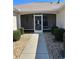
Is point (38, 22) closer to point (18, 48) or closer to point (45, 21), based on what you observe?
point (45, 21)

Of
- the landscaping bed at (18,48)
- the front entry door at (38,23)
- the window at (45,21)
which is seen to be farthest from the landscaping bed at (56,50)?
the window at (45,21)

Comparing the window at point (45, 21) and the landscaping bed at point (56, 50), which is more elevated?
the window at point (45, 21)

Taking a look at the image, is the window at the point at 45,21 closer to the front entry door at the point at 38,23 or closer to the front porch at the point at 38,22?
the front porch at the point at 38,22

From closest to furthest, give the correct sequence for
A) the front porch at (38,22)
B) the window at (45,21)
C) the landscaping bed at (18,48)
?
the landscaping bed at (18,48) → the front porch at (38,22) → the window at (45,21)

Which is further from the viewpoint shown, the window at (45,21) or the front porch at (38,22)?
the window at (45,21)

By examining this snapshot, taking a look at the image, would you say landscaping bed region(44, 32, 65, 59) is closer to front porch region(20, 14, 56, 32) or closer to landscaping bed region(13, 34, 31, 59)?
landscaping bed region(13, 34, 31, 59)

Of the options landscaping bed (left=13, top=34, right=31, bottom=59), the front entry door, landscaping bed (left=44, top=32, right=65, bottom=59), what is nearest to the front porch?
the front entry door
